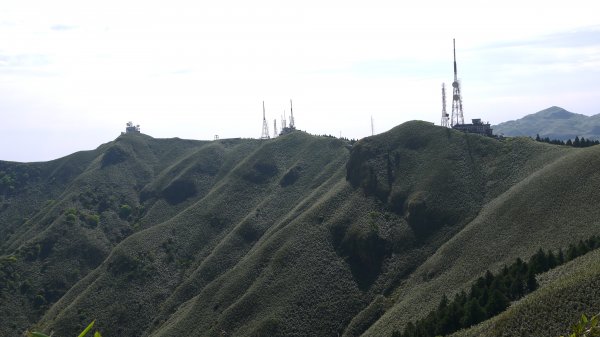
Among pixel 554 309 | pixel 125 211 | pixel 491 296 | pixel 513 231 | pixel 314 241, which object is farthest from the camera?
pixel 125 211

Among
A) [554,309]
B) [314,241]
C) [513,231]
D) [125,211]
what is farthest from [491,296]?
[125,211]

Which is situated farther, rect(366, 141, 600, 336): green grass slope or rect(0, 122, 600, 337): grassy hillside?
rect(0, 122, 600, 337): grassy hillside

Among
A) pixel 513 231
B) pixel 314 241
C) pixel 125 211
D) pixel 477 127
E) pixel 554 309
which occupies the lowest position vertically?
pixel 314 241

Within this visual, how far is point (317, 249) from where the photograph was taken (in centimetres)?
11519

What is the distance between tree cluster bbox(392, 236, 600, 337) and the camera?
62.5m

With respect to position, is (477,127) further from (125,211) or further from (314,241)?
(125,211)

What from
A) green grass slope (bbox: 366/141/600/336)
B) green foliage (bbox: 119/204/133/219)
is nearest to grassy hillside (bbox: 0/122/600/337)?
green grass slope (bbox: 366/141/600/336)

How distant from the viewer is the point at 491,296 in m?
63.4

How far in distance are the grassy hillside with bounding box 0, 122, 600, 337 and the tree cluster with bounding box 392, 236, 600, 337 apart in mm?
11013

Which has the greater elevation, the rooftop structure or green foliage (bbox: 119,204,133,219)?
the rooftop structure

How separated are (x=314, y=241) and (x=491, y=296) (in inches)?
2298

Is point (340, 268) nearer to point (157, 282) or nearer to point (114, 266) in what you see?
point (157, 282)

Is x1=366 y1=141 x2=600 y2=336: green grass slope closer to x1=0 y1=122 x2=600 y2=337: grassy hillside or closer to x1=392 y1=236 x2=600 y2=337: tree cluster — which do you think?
x1=0 y1=122 x2=600 y2=337: grassy hillside

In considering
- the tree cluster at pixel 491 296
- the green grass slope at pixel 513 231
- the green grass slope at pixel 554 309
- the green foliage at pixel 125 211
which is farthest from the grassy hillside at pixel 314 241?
the green grass slope at pixel 554 309
